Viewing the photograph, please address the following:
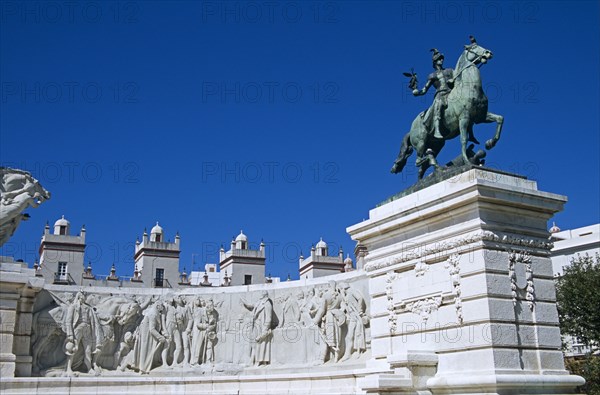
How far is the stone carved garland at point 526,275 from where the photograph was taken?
35.1 ft

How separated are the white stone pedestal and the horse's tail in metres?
1.85

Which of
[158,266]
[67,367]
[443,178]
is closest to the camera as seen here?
[443,178]

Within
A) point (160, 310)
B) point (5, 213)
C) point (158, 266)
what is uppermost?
point (158, 266)

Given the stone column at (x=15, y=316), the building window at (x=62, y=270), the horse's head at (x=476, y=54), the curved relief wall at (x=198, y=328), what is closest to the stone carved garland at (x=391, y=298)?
the horse's head at (x=476, y=54)

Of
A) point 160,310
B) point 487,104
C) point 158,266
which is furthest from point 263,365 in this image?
point 158,266

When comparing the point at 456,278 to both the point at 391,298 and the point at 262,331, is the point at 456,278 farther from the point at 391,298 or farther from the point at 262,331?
the point at 262,331

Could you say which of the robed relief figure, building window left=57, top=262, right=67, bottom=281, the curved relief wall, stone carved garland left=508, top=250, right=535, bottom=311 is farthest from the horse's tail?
building window left=57, top=262, right=67, bottom=281

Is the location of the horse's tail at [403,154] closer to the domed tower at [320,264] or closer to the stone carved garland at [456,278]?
the stone carved garland at [456,278]

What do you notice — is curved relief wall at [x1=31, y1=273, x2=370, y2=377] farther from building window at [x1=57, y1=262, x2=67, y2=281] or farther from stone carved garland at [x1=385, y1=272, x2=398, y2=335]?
building window at [x1=57, y1=262, x2=67, y2=281]

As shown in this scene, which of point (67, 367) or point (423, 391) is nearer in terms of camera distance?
point (423, 391)

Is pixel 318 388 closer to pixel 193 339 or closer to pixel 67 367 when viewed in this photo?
pixel 193 339

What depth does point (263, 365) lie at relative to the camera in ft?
63.7

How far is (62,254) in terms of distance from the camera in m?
51.7

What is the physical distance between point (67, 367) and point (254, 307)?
18.0ft
